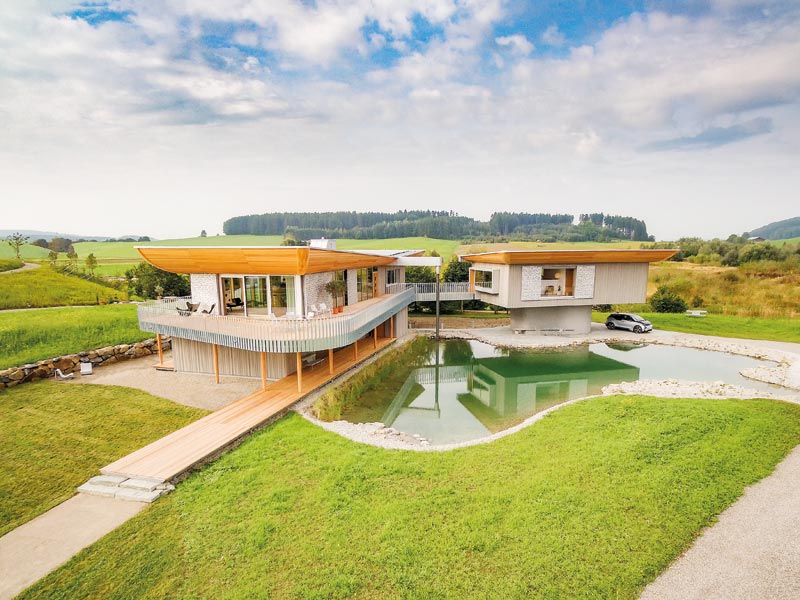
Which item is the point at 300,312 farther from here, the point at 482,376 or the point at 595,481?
the point at 595,481

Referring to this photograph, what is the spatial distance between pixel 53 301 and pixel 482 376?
82.6 feet

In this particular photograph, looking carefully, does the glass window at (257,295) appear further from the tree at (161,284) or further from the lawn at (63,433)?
the tree at (161,284)

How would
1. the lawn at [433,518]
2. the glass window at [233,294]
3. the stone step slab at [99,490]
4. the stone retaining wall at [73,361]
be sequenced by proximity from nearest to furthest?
the lawn at [433,518]
the stone step slab at [99,490]
the stone retaining wall at [73,361]
the glass window at [233,294]

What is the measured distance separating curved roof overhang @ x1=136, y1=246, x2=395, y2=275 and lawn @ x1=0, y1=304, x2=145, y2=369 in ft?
17.4

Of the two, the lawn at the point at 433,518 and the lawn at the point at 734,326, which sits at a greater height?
the lawn at the point at 433,518

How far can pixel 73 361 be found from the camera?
15312 millimetres

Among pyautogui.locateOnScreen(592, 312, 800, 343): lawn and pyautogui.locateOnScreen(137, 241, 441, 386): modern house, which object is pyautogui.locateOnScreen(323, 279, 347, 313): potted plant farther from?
pyautogui.locateOnScreen(592, 312, 800, 343): lawn

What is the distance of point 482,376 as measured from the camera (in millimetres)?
17953

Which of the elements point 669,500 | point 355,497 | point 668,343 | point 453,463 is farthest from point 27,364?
point 668,343

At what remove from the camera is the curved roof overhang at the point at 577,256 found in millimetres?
21391

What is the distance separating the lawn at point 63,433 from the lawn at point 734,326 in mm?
28380

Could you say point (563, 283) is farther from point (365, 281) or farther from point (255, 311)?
point (255, 311)

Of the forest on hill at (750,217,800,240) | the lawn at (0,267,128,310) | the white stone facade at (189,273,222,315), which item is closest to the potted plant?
the white stone facade at (189,273,222,315)

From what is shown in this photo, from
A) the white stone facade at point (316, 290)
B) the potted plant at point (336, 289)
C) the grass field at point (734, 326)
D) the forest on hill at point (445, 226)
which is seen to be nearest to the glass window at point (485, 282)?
the grass field at point (734, 326)
